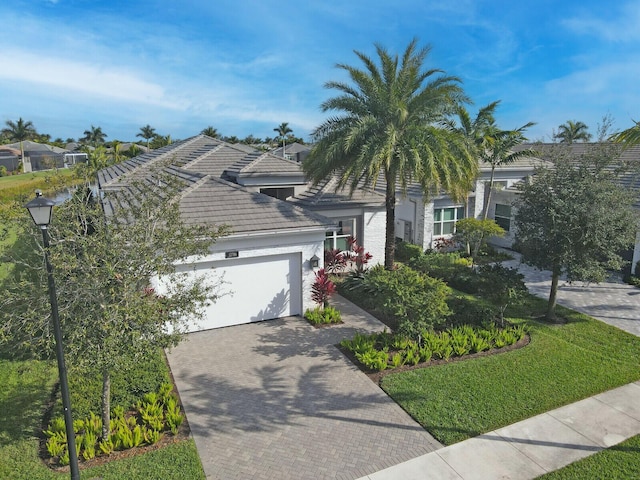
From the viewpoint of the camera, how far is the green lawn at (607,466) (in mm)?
7090

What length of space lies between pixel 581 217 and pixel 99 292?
12029 millimetres

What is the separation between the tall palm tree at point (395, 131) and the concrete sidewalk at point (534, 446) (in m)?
8.30

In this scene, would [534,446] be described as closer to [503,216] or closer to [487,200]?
[487,200]

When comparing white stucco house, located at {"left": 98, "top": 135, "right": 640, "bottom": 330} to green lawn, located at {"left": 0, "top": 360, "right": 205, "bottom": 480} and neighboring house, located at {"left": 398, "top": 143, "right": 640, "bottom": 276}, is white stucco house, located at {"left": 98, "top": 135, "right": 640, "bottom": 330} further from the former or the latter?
green lawn, located at {"left": 0, "top": 360, "right": 205, "bottom": 480}

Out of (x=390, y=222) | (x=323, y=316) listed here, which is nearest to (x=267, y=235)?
(x=323, y=316)

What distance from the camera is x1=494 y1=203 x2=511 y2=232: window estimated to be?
78.2 feet

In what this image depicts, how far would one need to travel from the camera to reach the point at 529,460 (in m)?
7.50

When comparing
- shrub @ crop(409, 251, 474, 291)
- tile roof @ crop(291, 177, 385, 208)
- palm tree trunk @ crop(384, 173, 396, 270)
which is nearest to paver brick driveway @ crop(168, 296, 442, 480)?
palm tree trunk @ crop(384, 173, 396, 270)

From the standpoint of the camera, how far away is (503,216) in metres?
24.3

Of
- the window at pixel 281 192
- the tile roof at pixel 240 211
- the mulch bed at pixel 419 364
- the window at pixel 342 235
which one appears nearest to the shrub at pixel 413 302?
the mulch bed at pixel 419 364

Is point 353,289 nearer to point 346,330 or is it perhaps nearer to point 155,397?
point 346,330

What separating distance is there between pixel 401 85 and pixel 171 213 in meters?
10.9

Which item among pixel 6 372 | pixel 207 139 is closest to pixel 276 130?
pixel 207 139

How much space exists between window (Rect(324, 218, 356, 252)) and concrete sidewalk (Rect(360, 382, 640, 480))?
37.1 ft
